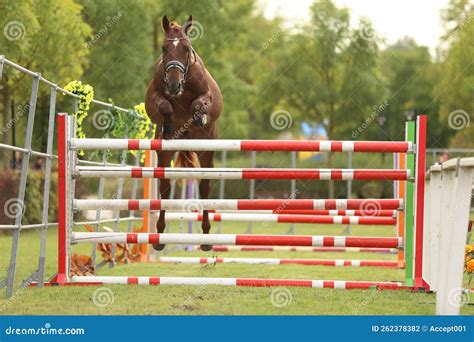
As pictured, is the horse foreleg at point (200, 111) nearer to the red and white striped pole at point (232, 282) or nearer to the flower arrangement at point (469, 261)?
the red and white striped pole at point (232, 282)

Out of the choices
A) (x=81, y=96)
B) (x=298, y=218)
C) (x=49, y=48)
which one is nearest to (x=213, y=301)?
(x=81, y=96)

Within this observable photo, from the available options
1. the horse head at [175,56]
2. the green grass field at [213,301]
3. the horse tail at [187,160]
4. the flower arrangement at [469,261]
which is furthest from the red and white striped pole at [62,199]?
the flower arrangement at [469,261]

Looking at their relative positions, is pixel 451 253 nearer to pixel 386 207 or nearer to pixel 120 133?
pixel 386 207

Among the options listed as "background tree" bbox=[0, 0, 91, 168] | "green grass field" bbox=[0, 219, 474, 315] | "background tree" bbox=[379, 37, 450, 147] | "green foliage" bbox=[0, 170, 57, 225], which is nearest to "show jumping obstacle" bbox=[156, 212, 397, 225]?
"green grass field" bbox=[0, 219, 474, 315]

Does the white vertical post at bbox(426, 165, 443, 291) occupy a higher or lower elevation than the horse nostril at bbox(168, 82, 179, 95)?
lower

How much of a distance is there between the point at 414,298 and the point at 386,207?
42.7 inches

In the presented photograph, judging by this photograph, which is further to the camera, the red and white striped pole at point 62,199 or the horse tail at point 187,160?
the horse tail at point 187,160

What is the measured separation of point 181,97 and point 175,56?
735mm

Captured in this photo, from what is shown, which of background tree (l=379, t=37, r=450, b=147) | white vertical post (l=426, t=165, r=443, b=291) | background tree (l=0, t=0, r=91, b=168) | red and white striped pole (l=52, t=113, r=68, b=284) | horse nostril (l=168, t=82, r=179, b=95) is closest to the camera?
white vertical post (l=426, t=165, r=443, b=291)

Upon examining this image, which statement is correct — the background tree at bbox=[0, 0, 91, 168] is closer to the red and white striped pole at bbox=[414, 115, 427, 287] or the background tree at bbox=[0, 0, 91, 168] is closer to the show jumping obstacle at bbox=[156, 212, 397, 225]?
the show jumping obstacle at bbox=[156, 212, 397, 225]

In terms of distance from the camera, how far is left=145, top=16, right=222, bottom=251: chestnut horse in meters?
6.11

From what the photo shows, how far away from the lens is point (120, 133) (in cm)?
923

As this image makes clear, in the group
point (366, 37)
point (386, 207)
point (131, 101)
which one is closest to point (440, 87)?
point (366, 37)

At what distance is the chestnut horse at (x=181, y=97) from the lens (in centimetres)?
611
